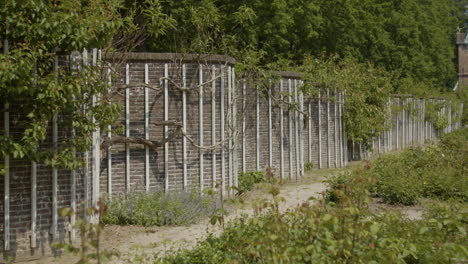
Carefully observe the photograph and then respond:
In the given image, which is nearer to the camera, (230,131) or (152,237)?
(152,237)

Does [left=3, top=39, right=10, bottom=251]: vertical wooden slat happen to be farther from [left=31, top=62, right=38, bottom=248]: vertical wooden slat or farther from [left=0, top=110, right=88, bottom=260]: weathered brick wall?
[left=31, top=62, right=38, bottom=248]: vertical wooden slat

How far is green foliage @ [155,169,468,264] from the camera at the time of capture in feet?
15.5

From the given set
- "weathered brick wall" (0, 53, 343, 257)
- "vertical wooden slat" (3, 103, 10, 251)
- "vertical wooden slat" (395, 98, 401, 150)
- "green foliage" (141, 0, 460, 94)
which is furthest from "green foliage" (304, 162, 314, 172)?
"vertical wooden slat" (3, 103, 10, 251)

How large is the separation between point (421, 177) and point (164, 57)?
571 centimetres

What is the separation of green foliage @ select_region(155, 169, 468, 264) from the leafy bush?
257cm

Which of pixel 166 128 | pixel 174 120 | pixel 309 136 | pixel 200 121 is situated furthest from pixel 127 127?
pixel 309 136

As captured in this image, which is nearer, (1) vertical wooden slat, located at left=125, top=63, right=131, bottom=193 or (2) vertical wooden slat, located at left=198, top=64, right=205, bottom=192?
(1) vertical wooden slat, located at left=125, top=63, right=131, bottom=193

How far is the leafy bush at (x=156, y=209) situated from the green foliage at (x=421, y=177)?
312cm

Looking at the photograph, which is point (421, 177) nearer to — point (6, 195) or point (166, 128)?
point (166, 128)

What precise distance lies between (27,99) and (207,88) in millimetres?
4333

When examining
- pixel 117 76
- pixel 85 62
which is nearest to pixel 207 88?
pixel 117 76

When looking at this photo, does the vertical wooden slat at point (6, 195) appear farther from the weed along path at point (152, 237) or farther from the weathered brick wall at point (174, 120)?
the weed along path at point (152, 237)

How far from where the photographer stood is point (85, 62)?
26.0 ft

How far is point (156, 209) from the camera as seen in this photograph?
9.12 m
